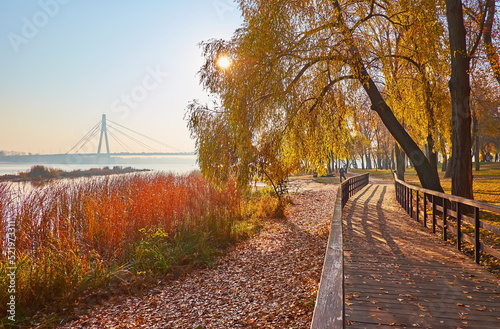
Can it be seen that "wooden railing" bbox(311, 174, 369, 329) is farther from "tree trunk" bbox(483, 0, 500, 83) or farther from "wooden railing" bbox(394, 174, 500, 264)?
"tree trunk" bbox(483, 0, 500, 83)

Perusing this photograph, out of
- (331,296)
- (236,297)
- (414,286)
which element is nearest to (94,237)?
(236,297)

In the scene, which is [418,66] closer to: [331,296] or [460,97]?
[460,97]

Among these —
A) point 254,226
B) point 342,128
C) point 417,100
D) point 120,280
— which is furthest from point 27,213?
point 417,100

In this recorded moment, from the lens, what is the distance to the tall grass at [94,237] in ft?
16.7

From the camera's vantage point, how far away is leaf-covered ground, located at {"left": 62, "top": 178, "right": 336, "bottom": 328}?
427cm

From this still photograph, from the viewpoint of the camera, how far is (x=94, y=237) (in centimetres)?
709

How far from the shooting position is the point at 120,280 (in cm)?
564

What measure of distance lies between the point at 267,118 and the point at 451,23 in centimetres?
555

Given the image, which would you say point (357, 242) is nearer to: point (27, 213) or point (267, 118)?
point (267, 118)

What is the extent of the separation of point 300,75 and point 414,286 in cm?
609

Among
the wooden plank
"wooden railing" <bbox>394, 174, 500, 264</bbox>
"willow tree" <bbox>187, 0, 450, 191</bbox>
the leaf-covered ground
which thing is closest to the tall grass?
the leaf-covered ground

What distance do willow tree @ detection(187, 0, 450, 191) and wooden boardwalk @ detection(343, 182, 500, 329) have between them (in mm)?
3484

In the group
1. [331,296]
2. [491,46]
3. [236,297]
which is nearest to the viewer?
[331,296]

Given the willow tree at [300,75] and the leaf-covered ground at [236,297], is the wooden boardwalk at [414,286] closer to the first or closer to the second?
the leaf-covered ground at [236,297]
